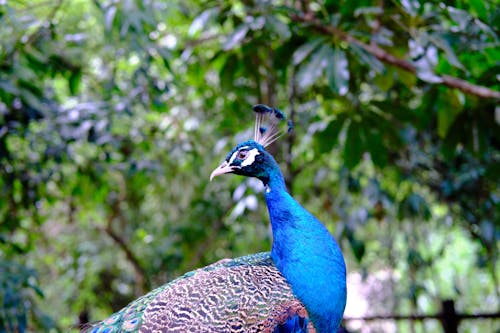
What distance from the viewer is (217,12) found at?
2.12 m

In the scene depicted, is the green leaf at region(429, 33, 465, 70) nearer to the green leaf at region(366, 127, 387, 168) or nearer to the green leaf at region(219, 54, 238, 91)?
the green leaf at region(366, 127, 387, 168)

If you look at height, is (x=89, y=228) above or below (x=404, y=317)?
below

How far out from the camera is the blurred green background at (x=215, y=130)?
190 cm

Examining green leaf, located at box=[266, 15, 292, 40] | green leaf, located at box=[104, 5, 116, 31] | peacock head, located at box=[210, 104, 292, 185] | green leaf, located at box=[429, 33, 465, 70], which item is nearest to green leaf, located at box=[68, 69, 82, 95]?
green leaf, located at box=[104, 5, 116, 31]

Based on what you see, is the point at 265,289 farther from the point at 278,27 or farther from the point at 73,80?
the point at 73,80

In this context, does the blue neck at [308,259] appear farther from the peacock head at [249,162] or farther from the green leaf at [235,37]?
the green leaf at [235,37]

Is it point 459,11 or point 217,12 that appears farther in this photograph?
point 217,12

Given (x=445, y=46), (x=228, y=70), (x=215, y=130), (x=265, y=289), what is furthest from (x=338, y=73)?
(x=215, y=130)

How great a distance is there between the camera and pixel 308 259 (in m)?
1.34

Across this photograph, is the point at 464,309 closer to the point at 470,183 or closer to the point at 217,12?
the point at 470,183

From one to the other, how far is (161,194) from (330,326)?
2182 millimetres

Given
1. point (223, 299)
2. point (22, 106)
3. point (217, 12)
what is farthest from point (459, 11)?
point (22, 106)

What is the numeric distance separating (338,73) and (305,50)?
0.13m

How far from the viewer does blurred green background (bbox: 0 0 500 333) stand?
190cm
